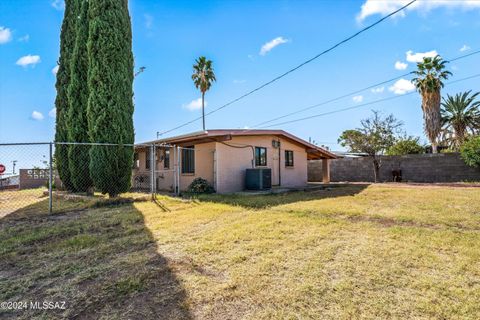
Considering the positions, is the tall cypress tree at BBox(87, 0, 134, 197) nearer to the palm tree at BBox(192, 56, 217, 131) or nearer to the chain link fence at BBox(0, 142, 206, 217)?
the chain link fence at BBox(0, 142, 206, 217)

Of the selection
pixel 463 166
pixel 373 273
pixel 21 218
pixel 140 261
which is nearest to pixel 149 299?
pixel 140 261

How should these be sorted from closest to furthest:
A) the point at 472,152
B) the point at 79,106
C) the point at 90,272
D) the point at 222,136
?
the point at 90,272
the point at 79,106
the point at 222,136
the point at 472,152

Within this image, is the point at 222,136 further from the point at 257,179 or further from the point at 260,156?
the point at 260,156

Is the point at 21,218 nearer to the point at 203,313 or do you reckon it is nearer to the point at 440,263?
the point at 203,313

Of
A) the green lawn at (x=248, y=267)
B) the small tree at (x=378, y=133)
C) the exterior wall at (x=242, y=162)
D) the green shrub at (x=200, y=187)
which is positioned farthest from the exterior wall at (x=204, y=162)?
the small tree at (x=378, y=133)

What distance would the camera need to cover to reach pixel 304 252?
138 inches

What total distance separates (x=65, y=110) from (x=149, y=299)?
36.9 feet

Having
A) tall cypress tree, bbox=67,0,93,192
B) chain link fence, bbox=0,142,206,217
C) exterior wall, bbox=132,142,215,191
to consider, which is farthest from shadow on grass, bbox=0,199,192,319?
exterior wall, bbox=132,142,215,191

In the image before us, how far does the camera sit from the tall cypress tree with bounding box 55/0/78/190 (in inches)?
429

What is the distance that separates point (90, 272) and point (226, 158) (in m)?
7.97

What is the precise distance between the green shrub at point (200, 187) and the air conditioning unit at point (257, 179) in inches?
61.0

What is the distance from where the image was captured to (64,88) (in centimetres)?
1121

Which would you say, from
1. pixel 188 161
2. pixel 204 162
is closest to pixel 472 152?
pixel 204 162

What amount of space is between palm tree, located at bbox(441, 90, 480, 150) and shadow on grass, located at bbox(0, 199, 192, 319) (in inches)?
995
